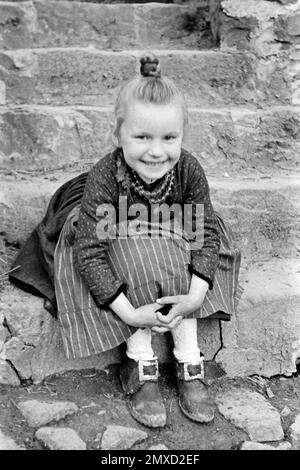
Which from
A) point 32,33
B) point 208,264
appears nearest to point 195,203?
point 208,264

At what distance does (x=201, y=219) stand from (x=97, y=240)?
0.35 meters


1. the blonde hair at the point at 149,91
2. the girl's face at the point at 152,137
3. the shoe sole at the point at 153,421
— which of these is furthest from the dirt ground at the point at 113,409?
the blonde hair at the point at 149,91

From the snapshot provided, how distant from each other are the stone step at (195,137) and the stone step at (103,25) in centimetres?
46

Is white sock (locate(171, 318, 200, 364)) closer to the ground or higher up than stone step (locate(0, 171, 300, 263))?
closer to the ground

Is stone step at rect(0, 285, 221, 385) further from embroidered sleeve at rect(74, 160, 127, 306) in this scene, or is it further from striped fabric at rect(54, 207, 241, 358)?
embroidered sleeve at rect(74, 160, 127, 306)

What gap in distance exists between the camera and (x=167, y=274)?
6.43ft

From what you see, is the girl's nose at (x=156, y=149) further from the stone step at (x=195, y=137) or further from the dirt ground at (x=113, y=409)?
the stone step at (x=195, y=137)

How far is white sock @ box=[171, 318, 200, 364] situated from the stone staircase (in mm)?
379

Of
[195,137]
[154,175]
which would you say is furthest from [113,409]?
[195,137]

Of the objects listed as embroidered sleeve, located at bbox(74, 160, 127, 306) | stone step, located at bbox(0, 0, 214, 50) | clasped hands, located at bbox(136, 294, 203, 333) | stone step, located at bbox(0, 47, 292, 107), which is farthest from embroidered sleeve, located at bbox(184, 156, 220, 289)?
stone step, located at bbox(0, 0, 214, 50)

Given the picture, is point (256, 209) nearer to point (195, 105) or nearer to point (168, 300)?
point (195, 105)

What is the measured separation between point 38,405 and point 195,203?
78cm

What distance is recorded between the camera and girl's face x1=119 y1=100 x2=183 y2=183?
184cm
